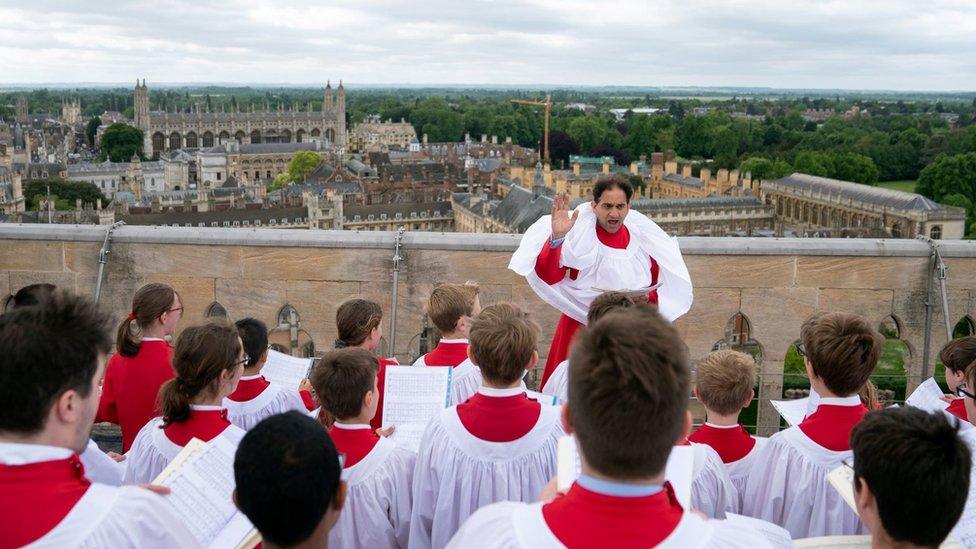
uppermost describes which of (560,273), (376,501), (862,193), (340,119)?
(340,119)

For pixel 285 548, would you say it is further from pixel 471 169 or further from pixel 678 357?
pixel 471 169

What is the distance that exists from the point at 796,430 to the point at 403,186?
84.0 metres

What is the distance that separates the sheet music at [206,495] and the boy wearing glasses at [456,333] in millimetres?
1492

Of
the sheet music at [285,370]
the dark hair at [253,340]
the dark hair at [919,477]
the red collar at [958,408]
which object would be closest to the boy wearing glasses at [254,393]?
the dark hair at [253,340]

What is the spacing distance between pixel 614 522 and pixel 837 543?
88 cm

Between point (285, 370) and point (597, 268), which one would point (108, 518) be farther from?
point (597, 268)

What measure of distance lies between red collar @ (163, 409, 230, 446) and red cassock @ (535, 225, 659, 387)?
1.97m

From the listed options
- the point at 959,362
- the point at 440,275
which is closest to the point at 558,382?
the point at 959,362

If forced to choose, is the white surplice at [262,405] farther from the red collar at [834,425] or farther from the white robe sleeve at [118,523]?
the red collar at [834,425]

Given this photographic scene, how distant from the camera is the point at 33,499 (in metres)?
2.19

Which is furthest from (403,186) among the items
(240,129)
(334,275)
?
(334,275)

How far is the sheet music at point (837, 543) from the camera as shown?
2434mm

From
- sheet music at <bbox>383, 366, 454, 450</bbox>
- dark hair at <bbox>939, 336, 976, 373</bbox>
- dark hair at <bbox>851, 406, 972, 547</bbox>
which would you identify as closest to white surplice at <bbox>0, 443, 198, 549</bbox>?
sheet music at <bbox>383, 366, 454, 450</bbox>

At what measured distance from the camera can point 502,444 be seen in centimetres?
323
